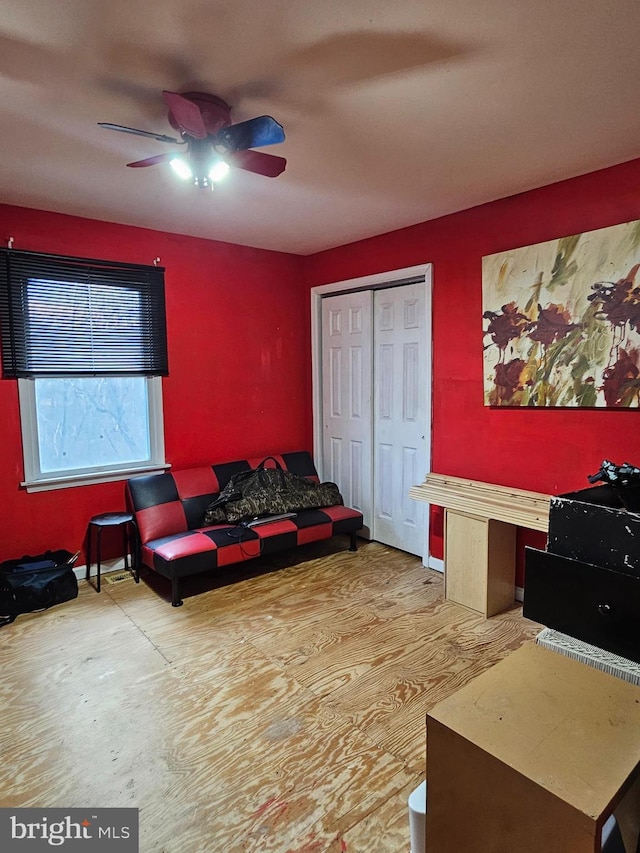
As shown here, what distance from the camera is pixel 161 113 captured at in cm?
204

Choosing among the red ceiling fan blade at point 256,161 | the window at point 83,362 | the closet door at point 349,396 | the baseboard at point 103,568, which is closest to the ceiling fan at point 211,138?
the red ceiling fan blade at point 256,161

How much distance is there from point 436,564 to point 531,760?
2.77 meters

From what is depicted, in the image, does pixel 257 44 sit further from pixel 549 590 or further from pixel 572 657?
pixel 572 657

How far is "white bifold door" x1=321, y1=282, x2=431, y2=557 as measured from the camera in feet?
12.5

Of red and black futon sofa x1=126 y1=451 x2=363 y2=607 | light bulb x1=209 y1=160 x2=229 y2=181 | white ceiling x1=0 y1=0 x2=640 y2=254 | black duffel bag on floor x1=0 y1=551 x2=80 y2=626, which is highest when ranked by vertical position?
white ceiling x1=0 y1=0 x2=640 y2=254

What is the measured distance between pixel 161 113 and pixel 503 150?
157 centimetres

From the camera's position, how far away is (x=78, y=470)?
11.7 feet

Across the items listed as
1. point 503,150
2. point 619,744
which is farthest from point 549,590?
point 503,150

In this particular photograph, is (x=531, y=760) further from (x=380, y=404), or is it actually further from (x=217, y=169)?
(x=380, y=404)

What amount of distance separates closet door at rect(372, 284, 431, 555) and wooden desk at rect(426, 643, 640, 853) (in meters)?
2.61

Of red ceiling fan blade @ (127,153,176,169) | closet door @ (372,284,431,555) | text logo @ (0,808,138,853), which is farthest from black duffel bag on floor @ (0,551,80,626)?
red ceiling fan blade @ (127,153,176,169)

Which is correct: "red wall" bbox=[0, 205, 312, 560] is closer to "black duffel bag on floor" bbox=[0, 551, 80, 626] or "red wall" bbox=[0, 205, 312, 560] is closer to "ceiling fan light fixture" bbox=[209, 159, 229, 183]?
"black duffel bag on floor" bbox=[0, 551, 80, 626]

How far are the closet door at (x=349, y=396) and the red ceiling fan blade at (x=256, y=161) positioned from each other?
2.02 meters

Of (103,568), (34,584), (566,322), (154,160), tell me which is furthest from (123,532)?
(566,322)
